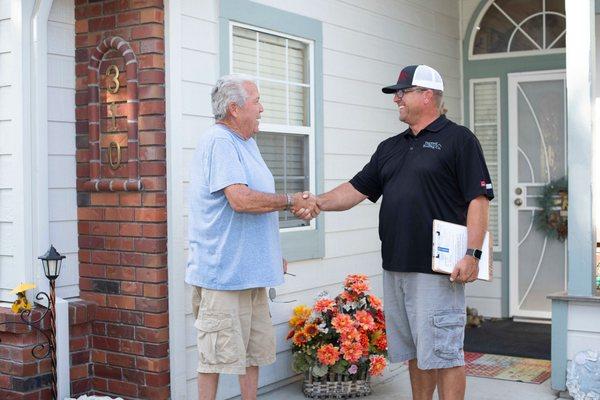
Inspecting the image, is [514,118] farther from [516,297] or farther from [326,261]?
[326,261]

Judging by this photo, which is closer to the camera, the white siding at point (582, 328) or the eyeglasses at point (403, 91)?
the eyeglasses at point (403, 91)

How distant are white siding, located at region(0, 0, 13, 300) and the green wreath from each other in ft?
13.9

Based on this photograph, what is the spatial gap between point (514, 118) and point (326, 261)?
244 cm

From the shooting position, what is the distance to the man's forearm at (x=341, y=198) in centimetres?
392

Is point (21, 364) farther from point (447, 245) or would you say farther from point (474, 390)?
point (474, 390)

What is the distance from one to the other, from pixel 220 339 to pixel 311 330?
1283mm

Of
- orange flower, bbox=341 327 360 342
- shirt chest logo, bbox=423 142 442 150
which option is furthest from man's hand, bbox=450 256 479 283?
orange flower, bbox=341 327 360 342

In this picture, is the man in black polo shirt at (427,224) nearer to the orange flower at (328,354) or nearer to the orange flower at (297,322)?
the orange flower at (328,354)

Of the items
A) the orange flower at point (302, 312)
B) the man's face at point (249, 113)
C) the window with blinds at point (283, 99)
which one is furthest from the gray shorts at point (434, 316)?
the window with blinds at point (283, 99)

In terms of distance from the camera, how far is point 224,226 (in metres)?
3.39

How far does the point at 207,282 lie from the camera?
3400mm

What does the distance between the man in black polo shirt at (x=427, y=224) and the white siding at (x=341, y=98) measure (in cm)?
113

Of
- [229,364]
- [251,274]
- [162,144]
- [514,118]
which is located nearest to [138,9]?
[162,144]

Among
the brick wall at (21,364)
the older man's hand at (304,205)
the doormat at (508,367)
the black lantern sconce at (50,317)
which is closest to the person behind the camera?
the older man's hand at (304,205)
